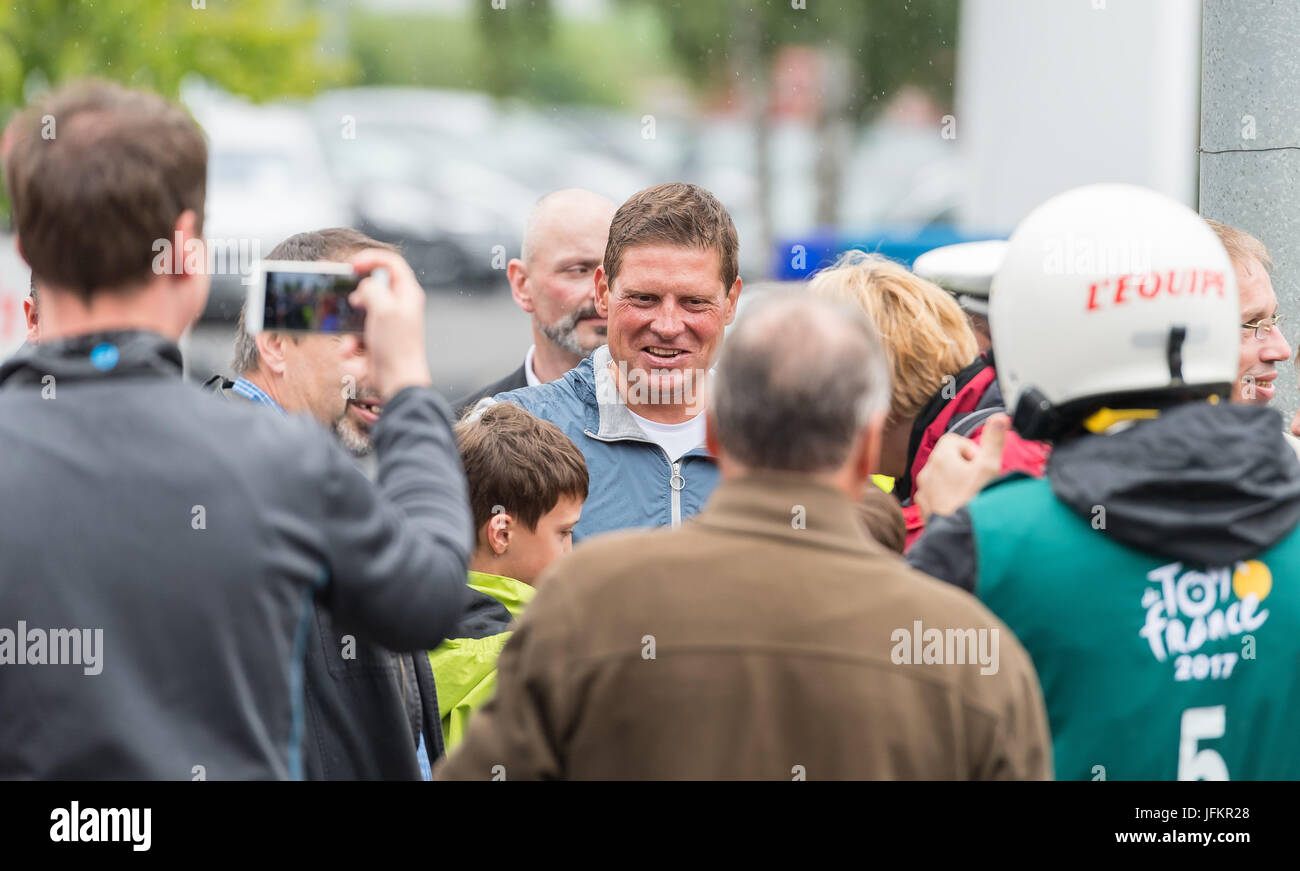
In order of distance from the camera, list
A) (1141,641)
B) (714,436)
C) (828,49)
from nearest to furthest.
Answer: (714,436), (1141,641), (828,49)

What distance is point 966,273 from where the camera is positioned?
4191mm

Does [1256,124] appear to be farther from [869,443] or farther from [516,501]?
[869,443]

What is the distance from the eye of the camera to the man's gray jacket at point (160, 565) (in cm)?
206

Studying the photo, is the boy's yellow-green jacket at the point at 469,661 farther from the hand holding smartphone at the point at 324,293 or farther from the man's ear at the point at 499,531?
the hand holding smartphone at the point at 324,293

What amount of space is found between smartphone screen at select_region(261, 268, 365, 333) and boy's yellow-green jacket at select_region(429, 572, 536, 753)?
1040mm

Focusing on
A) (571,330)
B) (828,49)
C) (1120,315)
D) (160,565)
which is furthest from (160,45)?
(828,49)

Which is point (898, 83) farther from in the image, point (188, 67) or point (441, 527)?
point (441, 527)

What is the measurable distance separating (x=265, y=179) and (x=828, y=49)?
1332 cm

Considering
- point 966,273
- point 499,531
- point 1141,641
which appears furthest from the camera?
point 966,273

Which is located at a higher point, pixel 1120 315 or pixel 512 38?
pixel 512 38

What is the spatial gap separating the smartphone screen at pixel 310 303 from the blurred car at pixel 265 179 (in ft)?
52.4

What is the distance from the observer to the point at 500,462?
12.4 ft

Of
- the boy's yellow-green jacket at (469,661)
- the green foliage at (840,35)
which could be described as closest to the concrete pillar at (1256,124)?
the boy's yellow-green jacket at (469,661)

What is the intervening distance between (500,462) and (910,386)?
3.35 feet
